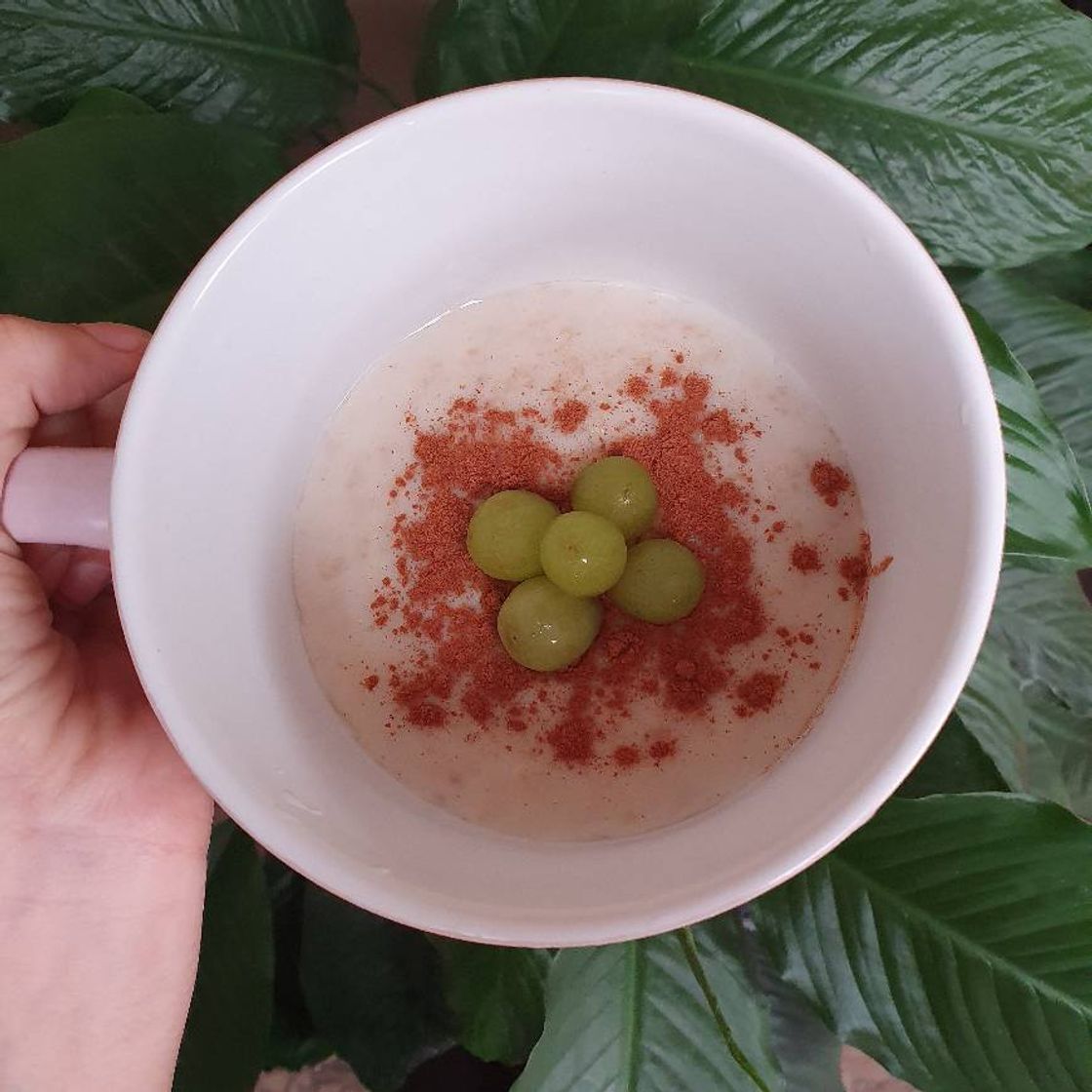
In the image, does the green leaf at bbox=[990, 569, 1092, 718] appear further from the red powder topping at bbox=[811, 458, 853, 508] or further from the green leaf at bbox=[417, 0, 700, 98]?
the green leaf at bbox=[417, 0, 700, 98]

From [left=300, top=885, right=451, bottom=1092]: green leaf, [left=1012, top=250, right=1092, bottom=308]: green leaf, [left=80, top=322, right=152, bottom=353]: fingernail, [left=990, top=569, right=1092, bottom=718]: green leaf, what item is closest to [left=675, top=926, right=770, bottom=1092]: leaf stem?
[left=300, top=885, right=451, bottom=1092]: green leaf

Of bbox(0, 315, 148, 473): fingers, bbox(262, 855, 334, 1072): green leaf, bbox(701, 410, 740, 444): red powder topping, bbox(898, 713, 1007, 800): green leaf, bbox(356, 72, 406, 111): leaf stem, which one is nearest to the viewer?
bbox(0, 315, 148, 473): fingers

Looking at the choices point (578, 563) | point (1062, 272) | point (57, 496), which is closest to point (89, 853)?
point (57, 496)

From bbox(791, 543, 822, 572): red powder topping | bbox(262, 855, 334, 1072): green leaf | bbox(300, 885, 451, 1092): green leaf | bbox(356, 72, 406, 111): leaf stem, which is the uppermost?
bbox(356, 72, 406, 111): leaf stem

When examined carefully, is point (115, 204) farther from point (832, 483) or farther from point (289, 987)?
point (289, 987)

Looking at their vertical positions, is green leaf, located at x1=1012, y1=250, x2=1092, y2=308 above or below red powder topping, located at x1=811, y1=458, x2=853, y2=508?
above

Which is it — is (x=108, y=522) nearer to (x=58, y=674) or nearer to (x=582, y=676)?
(x=58, y=674)

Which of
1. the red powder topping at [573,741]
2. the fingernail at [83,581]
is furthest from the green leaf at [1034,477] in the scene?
the fingernail at [83,581]

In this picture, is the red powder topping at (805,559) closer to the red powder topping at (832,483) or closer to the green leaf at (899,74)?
the red powder topping at (832,483)
